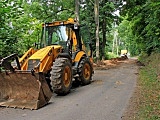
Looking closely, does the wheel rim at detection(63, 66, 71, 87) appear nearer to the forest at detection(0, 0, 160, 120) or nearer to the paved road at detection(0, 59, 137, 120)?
the paved road at detection(0, 59, 137, 120)

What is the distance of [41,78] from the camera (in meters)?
7.14

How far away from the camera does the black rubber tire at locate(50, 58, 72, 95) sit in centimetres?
808

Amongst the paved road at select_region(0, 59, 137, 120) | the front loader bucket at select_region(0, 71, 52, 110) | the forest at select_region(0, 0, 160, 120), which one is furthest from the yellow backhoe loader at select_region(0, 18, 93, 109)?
the forest at select_region(0, 0, 160, 120)

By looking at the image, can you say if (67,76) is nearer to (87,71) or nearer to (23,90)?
(23,90)

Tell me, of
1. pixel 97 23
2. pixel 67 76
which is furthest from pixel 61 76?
pixel 97 23

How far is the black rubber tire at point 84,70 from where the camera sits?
33.8 ft

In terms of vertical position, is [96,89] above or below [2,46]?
below

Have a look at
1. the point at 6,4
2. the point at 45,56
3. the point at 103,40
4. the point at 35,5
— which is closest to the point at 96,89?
the point at 45,56

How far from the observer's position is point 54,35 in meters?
10.4

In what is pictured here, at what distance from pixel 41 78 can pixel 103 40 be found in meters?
22.6

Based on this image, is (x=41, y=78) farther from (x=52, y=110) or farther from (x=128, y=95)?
(x=128, y=95)

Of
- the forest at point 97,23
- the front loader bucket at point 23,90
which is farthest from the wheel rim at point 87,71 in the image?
the front loader bucket at point 23,90

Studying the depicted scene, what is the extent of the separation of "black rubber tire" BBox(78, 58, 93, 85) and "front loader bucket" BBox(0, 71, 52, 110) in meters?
3.10

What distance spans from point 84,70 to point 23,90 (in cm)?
374
